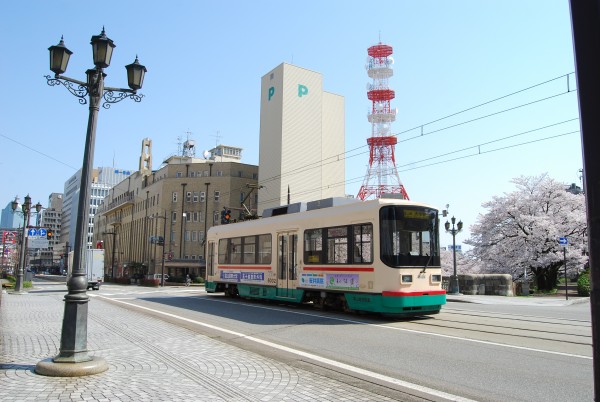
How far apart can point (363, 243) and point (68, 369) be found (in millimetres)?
9327

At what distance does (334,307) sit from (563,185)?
35359 mm

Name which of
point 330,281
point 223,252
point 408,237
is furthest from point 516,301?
point 223,252

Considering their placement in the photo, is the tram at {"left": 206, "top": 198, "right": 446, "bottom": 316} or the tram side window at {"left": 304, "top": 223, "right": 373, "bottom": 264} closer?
the tram at {"left": 206, "top": 198, "right": 446, "bottom": 316}

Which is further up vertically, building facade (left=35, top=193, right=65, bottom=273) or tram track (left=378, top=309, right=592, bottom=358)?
building facade (left=35, top=193, right=65, bottom=273)

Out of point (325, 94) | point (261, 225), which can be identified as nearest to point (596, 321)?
point (261, 225)

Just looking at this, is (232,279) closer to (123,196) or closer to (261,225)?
(261,225)

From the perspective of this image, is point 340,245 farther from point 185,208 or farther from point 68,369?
point 185,208

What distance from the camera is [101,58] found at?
307 inches

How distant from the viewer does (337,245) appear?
1542cm

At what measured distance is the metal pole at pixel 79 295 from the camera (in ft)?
23.0

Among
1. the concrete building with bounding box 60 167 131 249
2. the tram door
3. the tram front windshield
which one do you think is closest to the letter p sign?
the tram door

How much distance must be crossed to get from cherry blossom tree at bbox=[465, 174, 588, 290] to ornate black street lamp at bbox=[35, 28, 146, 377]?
3877cm

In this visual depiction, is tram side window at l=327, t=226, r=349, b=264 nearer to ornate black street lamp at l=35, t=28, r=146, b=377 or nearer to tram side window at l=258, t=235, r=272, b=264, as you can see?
tram side window at l=258, t=235, r=272, b=264

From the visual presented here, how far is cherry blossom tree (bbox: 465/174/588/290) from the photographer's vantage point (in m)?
39.8
